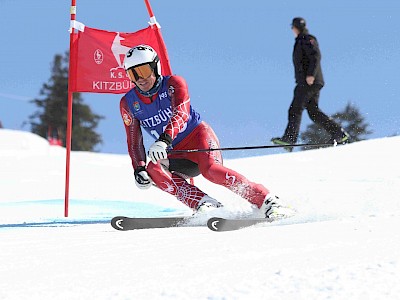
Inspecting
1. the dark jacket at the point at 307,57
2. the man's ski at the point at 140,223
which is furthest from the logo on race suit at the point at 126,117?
the dark jacket at the point at 307,57

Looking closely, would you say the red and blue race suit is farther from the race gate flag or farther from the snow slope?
the race gate flag

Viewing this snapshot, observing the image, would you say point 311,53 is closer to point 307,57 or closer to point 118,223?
point 307,57

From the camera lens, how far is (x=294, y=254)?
267 centimetres

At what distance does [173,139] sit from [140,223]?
2.35ft

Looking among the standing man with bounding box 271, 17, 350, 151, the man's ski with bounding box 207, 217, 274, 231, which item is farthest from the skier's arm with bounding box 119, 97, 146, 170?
the standing man with bounding box 271, 17, 350, 151

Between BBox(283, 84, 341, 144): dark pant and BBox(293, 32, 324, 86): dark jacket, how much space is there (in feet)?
0.30

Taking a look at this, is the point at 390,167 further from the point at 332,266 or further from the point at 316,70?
the point at 332,266

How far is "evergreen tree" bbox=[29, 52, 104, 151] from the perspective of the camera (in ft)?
137

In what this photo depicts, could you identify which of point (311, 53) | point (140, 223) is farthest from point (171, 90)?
point (311, 53)

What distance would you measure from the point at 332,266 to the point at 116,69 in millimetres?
4968

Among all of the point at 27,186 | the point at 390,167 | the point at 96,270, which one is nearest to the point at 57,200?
the point at 27,186

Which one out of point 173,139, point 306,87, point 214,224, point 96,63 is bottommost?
point 214,224

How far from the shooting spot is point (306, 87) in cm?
609

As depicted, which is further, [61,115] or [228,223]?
[61,115]
